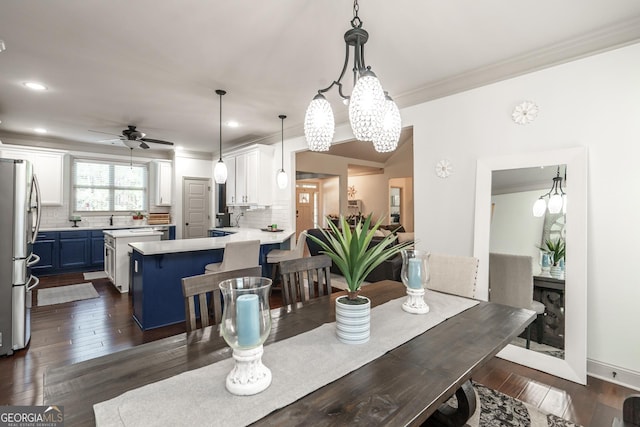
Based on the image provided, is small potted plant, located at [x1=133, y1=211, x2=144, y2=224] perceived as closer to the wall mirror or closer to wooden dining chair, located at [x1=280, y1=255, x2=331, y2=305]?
wooden dining chair, located at [x1=280, y1=255, x2=331, y2=305]

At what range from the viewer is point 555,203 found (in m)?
2.55

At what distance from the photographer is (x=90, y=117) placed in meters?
4.57

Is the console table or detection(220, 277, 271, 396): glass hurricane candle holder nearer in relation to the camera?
detection(220, 277, 271, 396): glass hurricane candle holder

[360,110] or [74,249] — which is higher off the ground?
[360,110]

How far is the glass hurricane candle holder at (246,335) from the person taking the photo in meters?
0.92

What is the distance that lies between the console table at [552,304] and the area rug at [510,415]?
726 millimetres

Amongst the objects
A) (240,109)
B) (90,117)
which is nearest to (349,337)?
(240,109)

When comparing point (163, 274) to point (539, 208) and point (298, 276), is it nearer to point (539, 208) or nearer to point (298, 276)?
point (298, 276)

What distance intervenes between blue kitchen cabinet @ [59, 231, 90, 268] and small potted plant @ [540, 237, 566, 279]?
743 centimetres

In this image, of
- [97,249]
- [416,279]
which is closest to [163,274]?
[416,279]

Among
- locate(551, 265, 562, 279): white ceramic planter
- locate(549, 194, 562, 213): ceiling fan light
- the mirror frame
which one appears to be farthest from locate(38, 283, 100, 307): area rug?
locate(549, 194, 562, 213): ceiling fan light

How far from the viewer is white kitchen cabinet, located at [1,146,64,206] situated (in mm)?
5652

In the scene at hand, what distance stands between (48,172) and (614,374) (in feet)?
27.5

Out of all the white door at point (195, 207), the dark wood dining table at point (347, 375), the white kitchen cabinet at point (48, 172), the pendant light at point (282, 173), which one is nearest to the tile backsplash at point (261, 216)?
the pendant light at point (282, 173)
